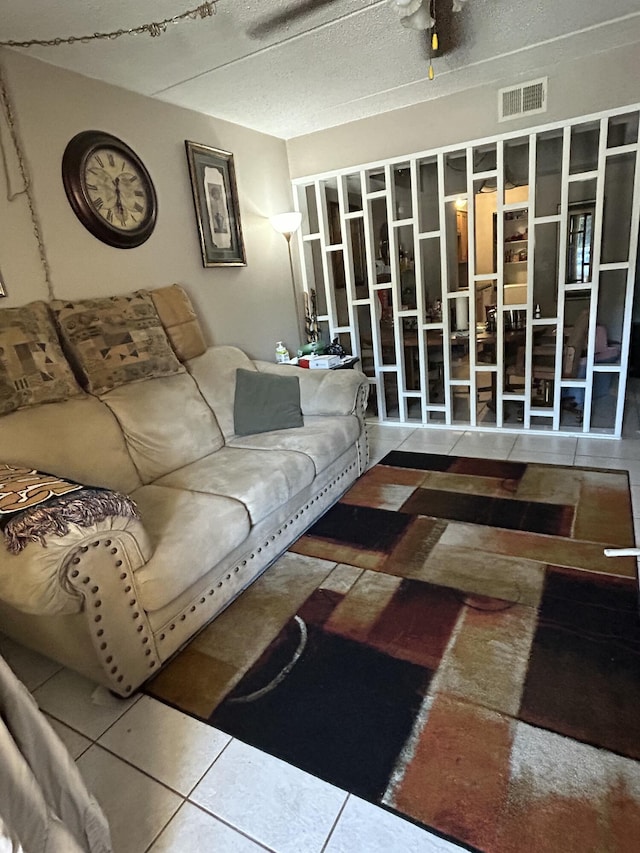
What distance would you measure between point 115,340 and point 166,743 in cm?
→ 175

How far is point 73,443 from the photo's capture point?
2.05 meters

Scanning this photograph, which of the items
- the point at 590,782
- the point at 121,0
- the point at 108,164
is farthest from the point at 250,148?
the point at 590,782

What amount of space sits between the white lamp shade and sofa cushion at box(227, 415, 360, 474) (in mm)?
1704

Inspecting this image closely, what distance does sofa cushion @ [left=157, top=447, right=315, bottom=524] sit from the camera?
204 cm

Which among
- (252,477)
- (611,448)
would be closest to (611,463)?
(611,448)

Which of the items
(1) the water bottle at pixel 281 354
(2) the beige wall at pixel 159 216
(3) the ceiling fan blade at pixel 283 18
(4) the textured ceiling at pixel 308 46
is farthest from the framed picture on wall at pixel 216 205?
(3) the ceiling fan blade at pixel 283 18

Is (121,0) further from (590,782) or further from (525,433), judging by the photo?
(525,433)

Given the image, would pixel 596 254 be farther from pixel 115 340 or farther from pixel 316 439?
pixel 115 340

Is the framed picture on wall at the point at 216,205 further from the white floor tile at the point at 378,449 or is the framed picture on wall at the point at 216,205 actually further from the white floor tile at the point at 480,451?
the white floor tile at the point at 480,451

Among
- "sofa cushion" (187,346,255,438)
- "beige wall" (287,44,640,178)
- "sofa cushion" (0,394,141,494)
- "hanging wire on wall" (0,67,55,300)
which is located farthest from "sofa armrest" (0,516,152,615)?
"beige wall" (287,44,640,178)

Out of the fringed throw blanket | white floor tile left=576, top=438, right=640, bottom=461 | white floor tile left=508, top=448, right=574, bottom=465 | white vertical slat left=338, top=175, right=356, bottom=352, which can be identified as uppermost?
white vertical slat left=338, top=175, right=356, bottom=352

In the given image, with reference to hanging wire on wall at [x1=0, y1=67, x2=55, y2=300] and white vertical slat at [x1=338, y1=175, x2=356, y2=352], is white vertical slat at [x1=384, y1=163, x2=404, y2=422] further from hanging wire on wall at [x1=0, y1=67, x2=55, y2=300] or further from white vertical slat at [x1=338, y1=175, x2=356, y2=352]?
hanging wire on wall at [x1=0, y1=67, x2=55, y2=300]

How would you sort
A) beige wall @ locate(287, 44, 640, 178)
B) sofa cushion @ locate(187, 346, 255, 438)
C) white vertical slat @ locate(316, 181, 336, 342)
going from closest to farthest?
sofa cushion @ locate(187, 346, 255, 438), beige wall @ locate(287, 44, 640, 178), white vertical slat @ locate(316, 181, 336, 342)

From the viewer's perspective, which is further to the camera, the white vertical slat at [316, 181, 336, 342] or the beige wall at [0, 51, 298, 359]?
the white vertical slat at [316, 181, 336, 342]
